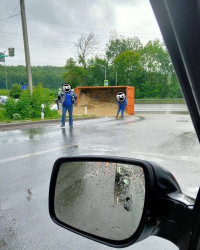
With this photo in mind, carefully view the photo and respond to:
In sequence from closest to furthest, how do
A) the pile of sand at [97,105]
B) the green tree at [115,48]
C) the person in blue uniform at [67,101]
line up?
the green tree at [115,48]
the person in blue uniform at [67,101]
the pile of sand at [97,105]

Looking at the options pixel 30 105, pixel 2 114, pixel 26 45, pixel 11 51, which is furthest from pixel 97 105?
pixel 2 114

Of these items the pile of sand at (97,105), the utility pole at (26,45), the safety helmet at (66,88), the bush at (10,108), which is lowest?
the pile of sand at (97,105)

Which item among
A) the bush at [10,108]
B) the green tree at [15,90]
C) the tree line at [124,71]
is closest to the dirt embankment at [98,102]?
the green tree at [15,90]

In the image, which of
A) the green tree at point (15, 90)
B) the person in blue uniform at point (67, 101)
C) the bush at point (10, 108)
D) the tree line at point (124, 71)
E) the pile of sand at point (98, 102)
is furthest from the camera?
the pile of sand at point (98, 102)

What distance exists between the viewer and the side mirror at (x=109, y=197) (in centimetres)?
81

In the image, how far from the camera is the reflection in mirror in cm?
90

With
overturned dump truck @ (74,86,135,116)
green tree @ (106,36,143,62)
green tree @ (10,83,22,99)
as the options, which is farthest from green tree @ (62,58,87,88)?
overturned dump truck @ (74,86,135,116)

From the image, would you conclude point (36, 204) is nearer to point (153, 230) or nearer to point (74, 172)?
point (74, 172)

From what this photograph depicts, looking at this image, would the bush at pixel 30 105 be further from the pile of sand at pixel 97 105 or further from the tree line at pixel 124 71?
the tree line at pixel 124 71

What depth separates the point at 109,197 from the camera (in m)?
0.99

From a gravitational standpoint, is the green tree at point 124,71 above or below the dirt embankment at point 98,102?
above

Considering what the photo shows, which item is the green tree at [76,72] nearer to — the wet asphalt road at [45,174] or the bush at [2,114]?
the wet asphalt road at [45,174]

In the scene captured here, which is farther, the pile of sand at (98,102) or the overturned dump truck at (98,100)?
the pile of sand at (98,102)

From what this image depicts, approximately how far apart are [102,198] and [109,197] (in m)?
0.04
